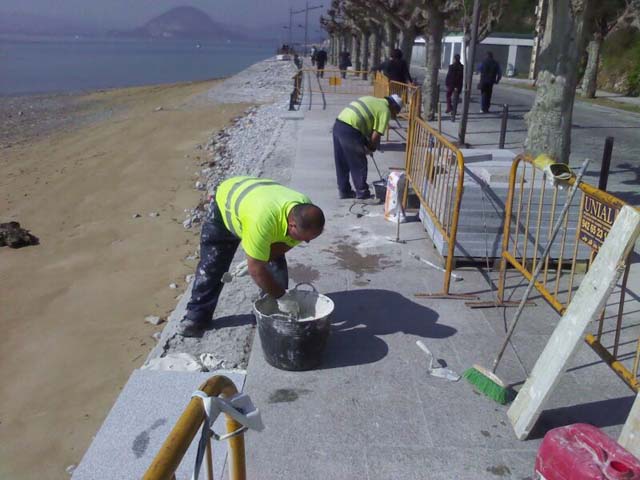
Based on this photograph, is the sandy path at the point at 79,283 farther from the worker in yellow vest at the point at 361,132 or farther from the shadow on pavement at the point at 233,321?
the worker in yellow vest at the point at 361,132

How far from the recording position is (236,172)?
12.8 meters

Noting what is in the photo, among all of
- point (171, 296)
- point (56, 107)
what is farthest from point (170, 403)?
point (56, 107)

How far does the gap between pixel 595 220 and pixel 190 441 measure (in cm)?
291

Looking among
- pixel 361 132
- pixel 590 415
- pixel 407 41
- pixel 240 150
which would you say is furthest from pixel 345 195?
pixel 407 41

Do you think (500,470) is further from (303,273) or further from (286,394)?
(303,273)

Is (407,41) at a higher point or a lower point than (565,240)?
higher

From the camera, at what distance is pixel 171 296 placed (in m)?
7.25

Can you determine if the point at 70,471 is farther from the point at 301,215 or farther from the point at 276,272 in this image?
the point at 301,215

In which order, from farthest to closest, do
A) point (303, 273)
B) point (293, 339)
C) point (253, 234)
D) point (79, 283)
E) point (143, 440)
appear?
point (79, 283)
point (303, 273)
point (293, 339)
point (253, 234)
point (143, 440)

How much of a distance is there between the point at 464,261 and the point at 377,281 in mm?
1011

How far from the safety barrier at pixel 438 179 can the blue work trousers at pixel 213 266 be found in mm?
1499

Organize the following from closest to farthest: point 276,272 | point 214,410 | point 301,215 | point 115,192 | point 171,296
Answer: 1. point 214,410
2. point 301,215
3. point 276,272
4. point 171,296
5. point 115,192

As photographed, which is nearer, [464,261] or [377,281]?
[377,281]

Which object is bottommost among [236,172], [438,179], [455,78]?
[236,172]
